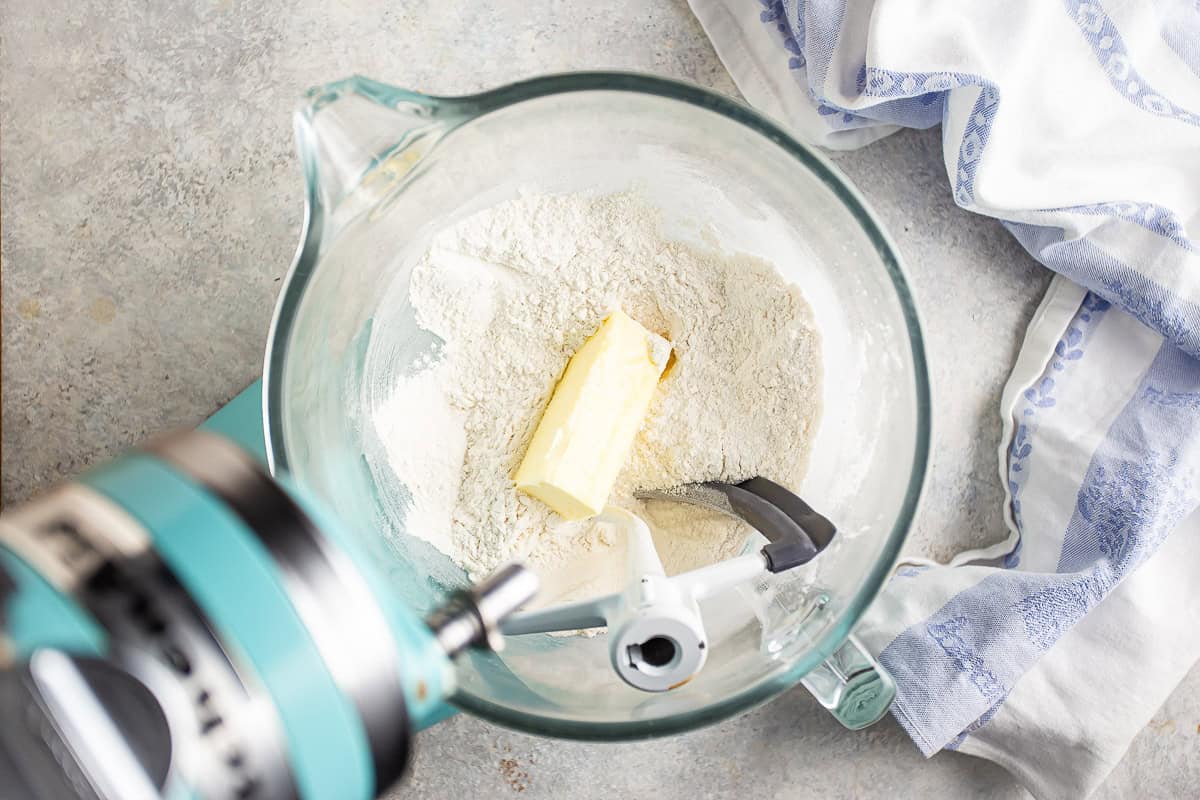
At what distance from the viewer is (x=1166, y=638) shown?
0.84m

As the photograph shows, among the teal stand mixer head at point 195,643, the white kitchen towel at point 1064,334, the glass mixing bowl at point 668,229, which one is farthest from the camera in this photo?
the white kitchen towel at point 1064,334

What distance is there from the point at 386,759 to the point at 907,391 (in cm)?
42

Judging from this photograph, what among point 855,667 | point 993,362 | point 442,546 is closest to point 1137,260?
point 993,362

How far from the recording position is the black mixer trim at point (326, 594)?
405mm

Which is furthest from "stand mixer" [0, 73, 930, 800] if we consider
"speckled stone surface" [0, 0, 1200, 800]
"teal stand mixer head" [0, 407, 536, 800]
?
"speckled stone surface" [0, 0, 1200, 800]

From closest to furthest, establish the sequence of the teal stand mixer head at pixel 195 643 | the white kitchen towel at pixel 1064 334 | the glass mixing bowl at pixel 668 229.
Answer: the teal stand mixer head at pixel 195 643 < the glass mixing bowl at pixel 668 229 < the white kitchen towel at pixel 1064 334

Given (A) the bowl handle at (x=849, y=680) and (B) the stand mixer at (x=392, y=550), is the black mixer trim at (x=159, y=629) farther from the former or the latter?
(A) the bowl handle at (x=849, y=680)

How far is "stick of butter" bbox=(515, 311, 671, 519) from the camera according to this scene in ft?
2.20

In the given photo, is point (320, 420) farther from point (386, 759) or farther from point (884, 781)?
point (884, 781)

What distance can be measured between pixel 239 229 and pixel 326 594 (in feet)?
1.79

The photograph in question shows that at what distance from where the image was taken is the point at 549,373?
73cm

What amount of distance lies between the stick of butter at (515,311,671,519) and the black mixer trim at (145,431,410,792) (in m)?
0.26

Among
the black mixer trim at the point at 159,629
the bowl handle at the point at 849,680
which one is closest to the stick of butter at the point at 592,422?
the bowl handle at the point at 849,680

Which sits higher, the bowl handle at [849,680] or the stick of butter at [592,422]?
the stick of butter at [592,422]
